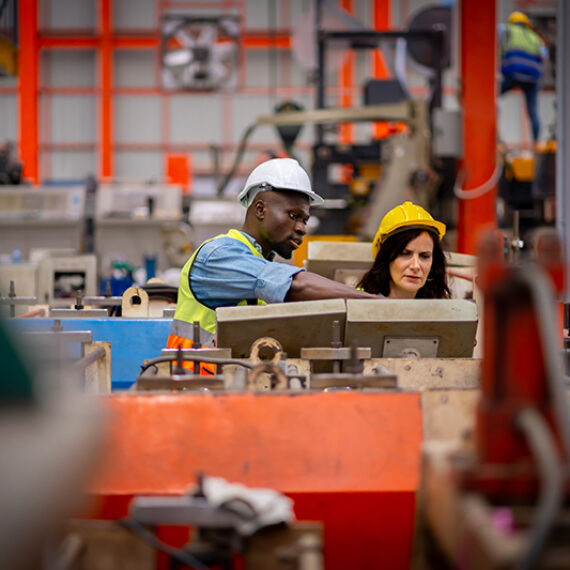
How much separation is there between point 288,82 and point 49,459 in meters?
14.3

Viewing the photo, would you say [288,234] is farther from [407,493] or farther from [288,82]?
[288,82]

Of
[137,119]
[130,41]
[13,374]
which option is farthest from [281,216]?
[130,41]

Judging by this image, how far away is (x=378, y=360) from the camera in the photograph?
2074mm

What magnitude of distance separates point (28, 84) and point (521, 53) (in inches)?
393

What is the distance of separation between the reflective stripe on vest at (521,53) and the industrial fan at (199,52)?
7.36 metres

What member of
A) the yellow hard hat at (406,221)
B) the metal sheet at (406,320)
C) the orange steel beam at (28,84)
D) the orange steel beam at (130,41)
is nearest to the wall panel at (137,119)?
→ the orange steel beam at (130,41)

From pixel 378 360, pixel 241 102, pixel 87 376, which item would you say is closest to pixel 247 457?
pixel 378 360

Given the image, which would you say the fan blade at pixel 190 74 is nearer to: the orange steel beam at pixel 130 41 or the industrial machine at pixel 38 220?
the orange steel beam at pixel 130 41

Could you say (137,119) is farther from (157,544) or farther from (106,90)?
(157,544)

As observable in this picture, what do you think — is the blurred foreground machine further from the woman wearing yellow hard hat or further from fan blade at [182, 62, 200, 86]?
fan blade at [182, 62, 200, 86]

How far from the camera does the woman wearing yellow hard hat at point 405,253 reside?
280cm

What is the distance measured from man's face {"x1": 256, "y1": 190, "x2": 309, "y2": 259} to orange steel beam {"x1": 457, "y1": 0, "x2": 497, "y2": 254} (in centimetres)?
310

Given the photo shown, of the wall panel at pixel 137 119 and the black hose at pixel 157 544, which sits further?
the wall panel at pixel 137 119

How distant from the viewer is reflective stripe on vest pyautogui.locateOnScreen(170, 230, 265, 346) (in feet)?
8.20
